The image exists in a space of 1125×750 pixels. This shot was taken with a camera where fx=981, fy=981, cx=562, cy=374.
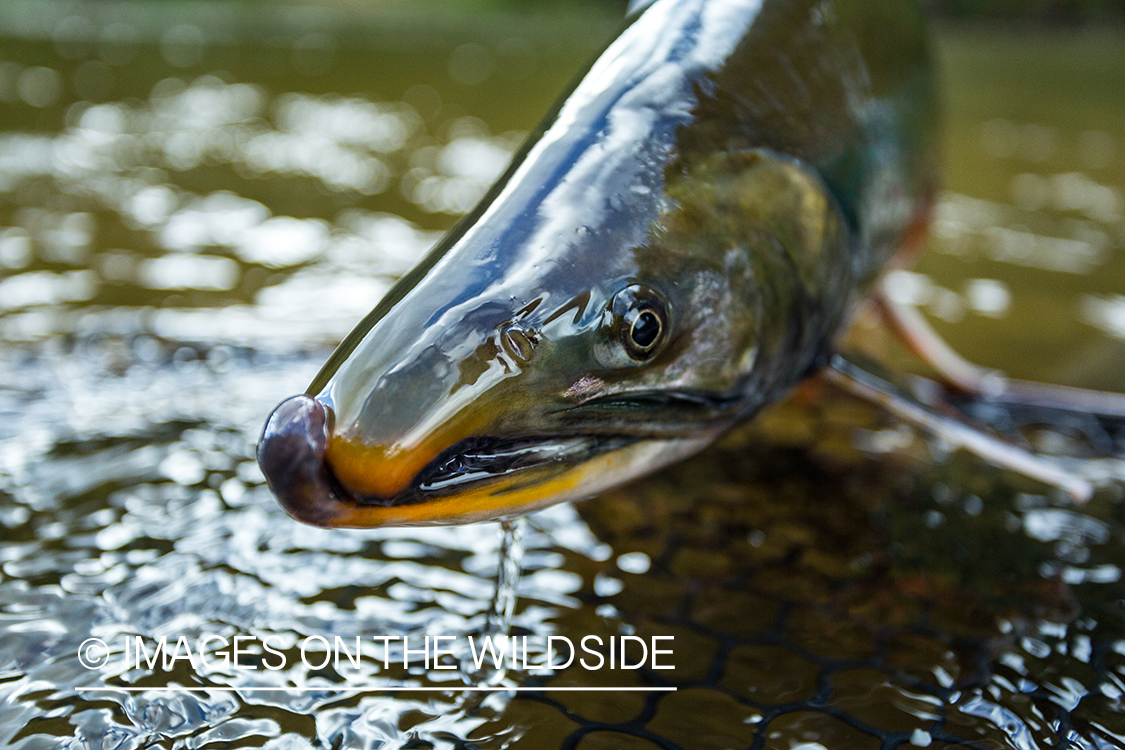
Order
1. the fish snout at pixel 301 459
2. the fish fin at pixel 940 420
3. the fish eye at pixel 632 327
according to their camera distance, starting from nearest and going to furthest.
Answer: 1. the fish snout at pixel 301 459
2. the fish eye at pixel 632 327
3. the fish fin at pixel 940 420

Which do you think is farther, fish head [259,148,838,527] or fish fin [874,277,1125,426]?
fish fin [874,277,1125,426]

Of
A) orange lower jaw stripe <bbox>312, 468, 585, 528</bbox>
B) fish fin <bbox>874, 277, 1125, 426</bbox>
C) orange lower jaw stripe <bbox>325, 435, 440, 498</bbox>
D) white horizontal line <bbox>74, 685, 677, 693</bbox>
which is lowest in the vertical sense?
white horizontal line <bbox>74, 685, 677, 693</bbox>

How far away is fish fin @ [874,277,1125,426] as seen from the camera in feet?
10.2

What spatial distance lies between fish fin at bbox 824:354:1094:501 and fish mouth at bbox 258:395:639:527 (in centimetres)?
80

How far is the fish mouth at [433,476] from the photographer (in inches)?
48.1

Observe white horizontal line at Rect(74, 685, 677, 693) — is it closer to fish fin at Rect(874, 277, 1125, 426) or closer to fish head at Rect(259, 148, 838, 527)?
fish head at Rect(259, 148, 838, 527)

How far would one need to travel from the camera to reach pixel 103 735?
1.54 meters

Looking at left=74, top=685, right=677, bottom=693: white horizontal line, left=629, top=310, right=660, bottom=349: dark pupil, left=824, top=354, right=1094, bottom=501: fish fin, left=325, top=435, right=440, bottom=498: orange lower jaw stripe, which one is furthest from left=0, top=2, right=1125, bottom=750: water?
left=629, top=310, right=660, bottom=349: dark pupil

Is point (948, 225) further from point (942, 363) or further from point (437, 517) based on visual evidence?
point (437, 517)

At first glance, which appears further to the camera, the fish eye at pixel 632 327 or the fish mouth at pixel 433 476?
the fish eye at pixel 632 327

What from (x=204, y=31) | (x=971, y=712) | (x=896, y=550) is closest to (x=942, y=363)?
(x=896, y=550)

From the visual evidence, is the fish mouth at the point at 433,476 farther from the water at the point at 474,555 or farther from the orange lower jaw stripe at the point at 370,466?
the water at the point at 474,555

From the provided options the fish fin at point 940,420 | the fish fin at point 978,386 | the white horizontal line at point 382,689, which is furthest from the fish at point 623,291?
the fish fin at point 978,386

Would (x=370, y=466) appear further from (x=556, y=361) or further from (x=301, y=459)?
(x=556, y=361)
